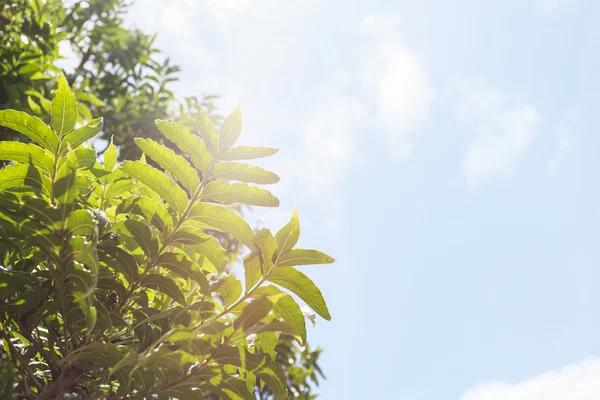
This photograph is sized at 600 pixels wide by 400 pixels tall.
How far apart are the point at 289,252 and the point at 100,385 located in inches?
46.1

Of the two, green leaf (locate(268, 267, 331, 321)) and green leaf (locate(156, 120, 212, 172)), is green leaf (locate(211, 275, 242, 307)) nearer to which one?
green leaf (locate(268, 267, 331, 321))

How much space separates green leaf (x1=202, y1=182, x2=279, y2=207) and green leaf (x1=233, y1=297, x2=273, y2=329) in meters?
0.40

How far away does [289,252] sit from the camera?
1736mm

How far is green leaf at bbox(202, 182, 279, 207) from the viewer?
1.79 meters

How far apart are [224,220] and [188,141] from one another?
0.35 meters

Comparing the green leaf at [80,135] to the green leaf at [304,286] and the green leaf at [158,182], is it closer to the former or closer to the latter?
the green leaf at [158,182]

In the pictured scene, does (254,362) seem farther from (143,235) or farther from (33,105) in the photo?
(33,105)

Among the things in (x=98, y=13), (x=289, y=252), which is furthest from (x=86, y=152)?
(x=98, y=13)

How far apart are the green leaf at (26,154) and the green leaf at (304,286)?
3.14ft

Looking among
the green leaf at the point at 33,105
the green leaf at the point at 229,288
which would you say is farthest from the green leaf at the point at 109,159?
the green leaf at the point at 33,105

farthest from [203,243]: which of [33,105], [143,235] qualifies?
[33,105]

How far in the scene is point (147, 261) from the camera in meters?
1.89

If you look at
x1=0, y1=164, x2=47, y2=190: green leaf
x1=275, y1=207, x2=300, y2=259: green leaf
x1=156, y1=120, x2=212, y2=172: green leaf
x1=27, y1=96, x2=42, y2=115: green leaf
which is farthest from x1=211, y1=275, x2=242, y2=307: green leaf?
x1=27, y1=96, x2=42, y2=115: green leaf

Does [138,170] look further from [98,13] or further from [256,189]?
[98,13]
